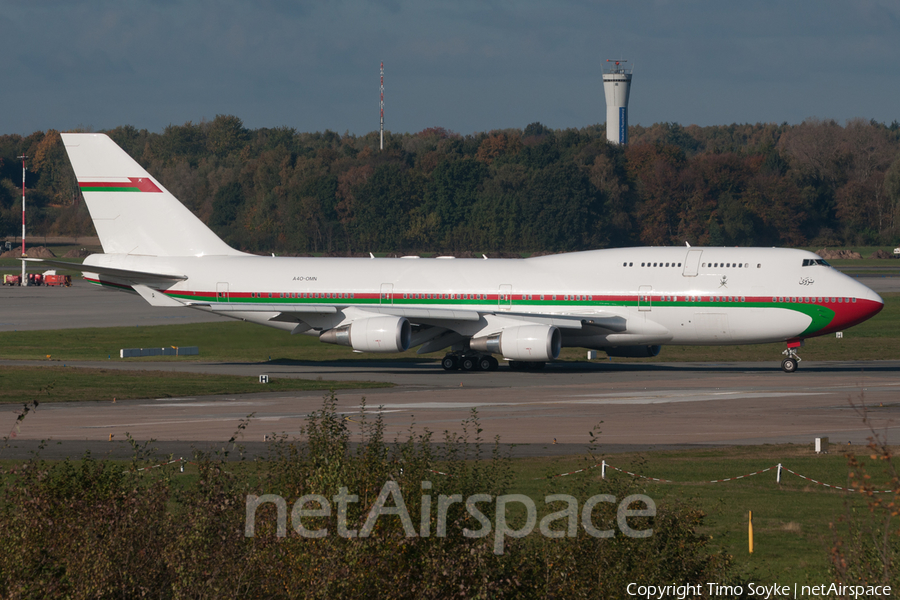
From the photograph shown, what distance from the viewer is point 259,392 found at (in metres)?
39.9

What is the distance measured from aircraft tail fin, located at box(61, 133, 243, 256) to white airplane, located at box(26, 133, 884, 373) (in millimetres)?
48

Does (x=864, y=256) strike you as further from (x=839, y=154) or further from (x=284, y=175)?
(x=284, y=175)

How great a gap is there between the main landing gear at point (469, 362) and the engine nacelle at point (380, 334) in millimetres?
3261

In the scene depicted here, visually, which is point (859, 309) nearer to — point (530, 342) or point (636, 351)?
point (636, 351)

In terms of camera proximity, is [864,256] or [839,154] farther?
[839,154]

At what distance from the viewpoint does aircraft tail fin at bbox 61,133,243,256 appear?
2019 inches

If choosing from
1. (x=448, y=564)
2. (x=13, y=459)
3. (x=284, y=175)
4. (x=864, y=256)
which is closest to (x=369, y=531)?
(x=448, y=564)

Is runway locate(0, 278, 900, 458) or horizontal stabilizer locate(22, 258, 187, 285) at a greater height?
horizontal stabilizer locate(22, 258, 187, 285)

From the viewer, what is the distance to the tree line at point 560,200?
15625 centimetres

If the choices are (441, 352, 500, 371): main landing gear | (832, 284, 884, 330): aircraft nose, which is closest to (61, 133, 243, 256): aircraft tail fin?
(441, 352, 500, 371): main landing gear

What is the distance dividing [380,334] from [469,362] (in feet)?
17.1

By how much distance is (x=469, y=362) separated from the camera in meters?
48.5

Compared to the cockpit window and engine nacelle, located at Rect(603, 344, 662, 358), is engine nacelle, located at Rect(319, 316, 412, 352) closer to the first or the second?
engine nacelle, located at Rect(603, 344, 662, 358)

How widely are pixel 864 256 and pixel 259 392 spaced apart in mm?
127974
